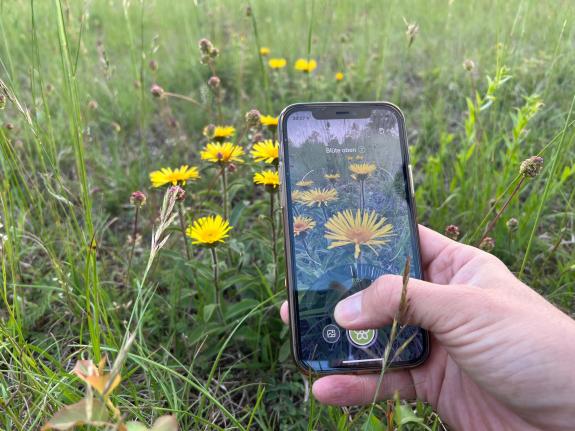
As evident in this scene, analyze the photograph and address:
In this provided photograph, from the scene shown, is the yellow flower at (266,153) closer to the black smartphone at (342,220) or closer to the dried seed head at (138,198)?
the black smartphone at (342,220)

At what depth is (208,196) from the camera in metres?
1.89

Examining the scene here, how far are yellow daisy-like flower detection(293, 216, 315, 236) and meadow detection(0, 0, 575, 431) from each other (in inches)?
4.7

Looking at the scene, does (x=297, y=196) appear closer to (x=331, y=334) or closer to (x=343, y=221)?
(x=343, y=221)

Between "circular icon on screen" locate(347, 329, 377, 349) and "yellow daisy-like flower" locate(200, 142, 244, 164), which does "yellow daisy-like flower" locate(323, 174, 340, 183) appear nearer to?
"yellow daisy-like flower" locate(200, 142, 244, 164)

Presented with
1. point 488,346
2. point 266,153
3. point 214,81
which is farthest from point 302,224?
point 214,81

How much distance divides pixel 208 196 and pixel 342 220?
80 centimetres

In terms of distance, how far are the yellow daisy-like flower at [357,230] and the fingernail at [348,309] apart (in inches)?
6.3

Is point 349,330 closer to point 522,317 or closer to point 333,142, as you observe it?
point 522,317

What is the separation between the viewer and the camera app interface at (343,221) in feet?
3.73

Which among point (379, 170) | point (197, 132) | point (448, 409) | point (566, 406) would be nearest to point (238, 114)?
point (197, 132)

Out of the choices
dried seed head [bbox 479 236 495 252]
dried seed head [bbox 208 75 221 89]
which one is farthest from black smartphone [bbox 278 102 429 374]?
dried seed head [bbox 208 75 221 89]

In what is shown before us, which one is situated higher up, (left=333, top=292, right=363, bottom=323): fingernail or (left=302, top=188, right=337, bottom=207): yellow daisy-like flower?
(left=302, top=188, right=337, bottom=207): yellow daisy-like flower

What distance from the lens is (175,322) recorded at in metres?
1.38

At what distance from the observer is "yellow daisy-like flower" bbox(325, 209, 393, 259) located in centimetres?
123
